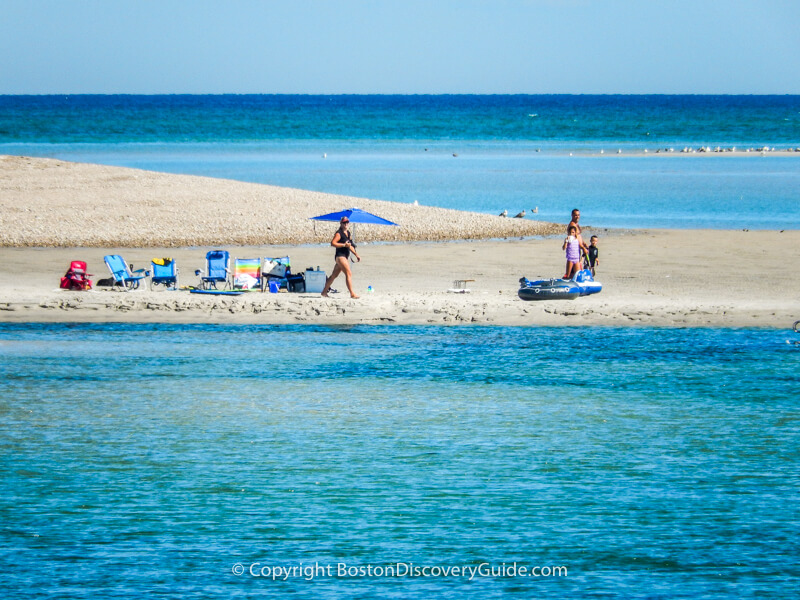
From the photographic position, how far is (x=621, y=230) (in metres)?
33.6

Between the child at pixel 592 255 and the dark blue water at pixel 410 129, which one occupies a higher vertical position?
the dark blue water at pixel 410 129

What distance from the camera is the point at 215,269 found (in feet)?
74.5

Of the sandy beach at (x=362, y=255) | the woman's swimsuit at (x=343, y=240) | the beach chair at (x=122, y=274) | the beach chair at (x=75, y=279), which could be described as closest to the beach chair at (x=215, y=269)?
the sandy beach at (x=362, y=255)

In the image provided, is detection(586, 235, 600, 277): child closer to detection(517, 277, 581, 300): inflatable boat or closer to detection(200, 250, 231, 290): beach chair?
detection(517, 277, 581, 300): inflatable boat

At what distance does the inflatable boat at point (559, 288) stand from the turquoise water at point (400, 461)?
1.50m

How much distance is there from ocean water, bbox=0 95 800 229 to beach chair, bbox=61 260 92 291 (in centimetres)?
1858

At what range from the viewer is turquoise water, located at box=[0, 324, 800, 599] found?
10414 mm

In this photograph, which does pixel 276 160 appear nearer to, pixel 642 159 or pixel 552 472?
pixel 642 159

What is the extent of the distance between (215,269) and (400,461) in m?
10.5

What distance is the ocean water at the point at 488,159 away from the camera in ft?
137

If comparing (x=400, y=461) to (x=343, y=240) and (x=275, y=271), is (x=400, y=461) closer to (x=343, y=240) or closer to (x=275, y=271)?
(x=343, y=240)
